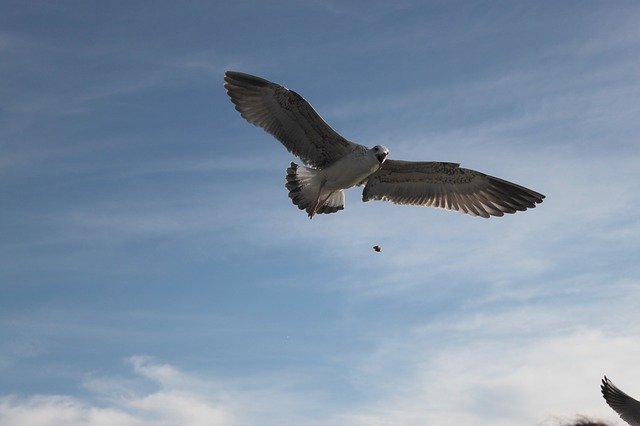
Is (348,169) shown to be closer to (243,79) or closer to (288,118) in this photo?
(288,118)

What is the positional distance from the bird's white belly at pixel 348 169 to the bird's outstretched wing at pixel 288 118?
356 millimetres

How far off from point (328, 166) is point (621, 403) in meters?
9.35

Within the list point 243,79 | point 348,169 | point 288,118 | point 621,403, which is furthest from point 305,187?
point 621,403

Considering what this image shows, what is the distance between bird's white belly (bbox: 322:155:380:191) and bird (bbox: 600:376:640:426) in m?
8.32

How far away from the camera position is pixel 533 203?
2512cm

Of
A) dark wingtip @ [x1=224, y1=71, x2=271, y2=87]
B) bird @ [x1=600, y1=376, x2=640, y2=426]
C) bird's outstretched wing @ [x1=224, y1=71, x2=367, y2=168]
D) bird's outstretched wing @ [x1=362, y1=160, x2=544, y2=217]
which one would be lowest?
bird @ [x1=600, y1=376, x2=640, y2=426]

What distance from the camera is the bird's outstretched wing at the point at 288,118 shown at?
2394cm

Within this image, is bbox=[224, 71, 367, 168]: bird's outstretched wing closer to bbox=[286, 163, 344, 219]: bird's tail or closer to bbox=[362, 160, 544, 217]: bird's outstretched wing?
bbox=[286, 163, 344, 219]: bird's tail

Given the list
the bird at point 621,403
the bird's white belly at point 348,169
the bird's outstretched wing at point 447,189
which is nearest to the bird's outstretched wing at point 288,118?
the bird's white belly at point 348,169

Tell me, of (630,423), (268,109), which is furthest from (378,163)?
(630,423)

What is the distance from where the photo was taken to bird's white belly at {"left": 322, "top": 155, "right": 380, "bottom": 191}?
2400cm

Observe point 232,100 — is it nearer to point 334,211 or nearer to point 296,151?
point 296,151

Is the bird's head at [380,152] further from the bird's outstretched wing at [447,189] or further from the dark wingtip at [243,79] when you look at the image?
the dark wingtip at [243,79]

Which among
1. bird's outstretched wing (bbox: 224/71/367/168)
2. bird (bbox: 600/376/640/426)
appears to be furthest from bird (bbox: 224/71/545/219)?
bird (bbox: 600/376/640/426)
